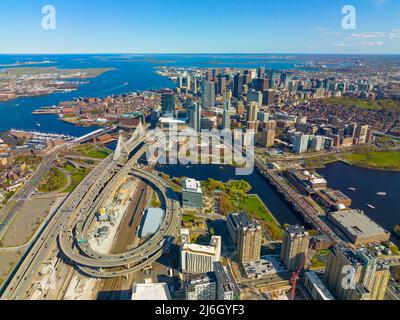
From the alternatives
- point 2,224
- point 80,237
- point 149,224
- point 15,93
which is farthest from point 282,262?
point 15,93

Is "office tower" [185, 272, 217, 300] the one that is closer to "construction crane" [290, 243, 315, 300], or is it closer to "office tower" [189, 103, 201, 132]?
"construction crane" [290, 243, 315, 300]

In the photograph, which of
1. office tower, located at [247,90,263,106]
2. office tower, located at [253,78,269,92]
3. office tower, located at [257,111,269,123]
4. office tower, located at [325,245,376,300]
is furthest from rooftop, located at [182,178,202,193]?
office tower, located at [253,78,269,92]

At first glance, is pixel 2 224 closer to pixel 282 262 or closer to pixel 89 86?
pixel 282 262

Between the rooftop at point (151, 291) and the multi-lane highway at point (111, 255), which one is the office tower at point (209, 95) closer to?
the multi-lane highway at point (111, 255)

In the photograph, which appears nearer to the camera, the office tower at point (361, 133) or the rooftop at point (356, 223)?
the rooftop at point (356, 223)

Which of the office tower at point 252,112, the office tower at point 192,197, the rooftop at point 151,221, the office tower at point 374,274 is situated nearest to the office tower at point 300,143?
the office tower at point 252,112

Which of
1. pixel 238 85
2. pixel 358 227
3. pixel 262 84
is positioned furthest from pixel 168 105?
pixel 358 227
